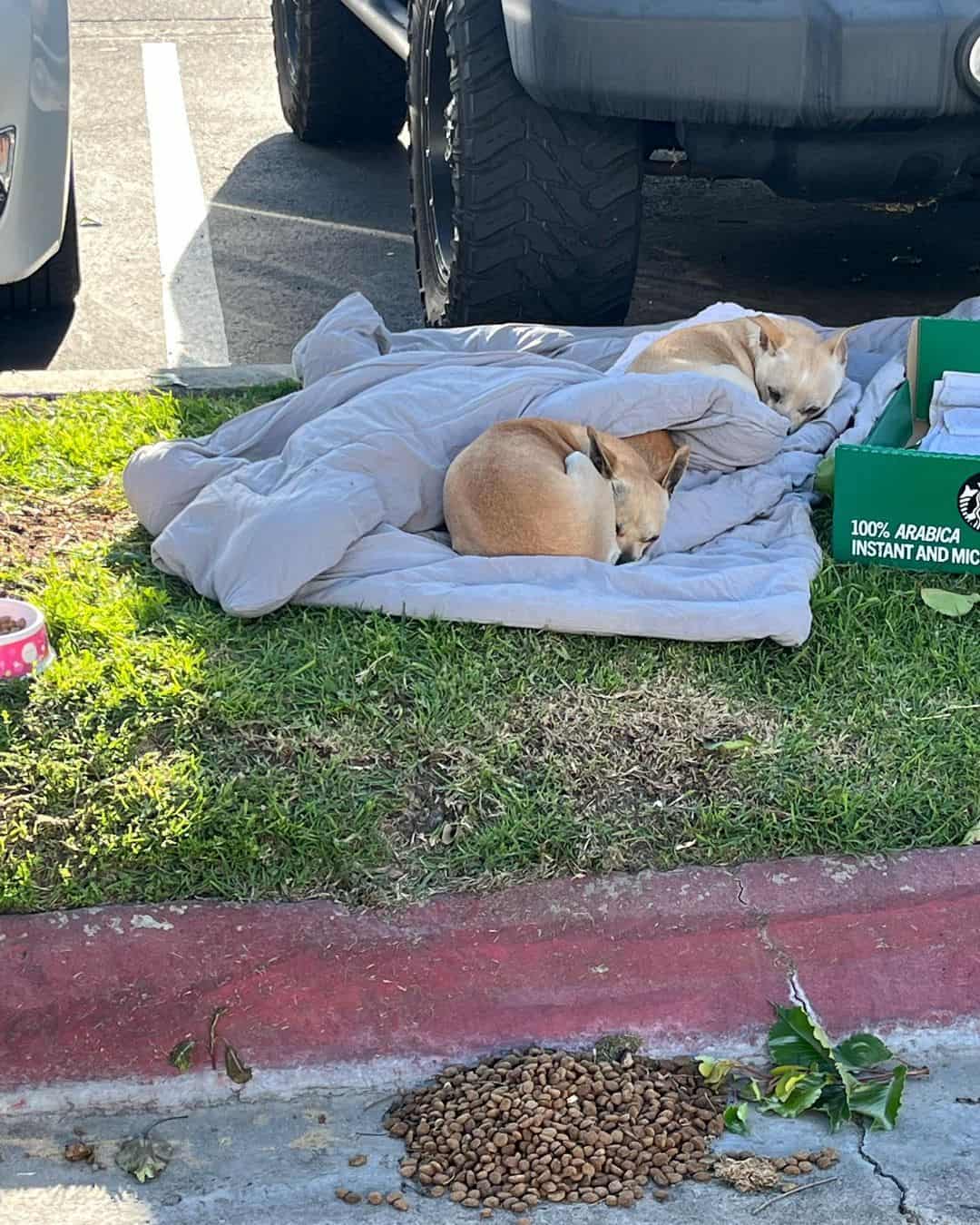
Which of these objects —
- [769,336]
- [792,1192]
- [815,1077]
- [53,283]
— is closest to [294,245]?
[53,283]

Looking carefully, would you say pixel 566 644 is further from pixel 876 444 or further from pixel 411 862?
pixel 876 444

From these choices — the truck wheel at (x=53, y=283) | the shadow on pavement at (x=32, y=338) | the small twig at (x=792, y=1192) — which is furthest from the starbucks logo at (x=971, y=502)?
the truck wheel at (x=53, y=283)

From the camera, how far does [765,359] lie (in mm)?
4566

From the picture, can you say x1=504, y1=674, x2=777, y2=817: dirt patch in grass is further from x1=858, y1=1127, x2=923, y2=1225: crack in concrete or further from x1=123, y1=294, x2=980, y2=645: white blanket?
x1=858, y1=1127, x2=923, y2=1225: crack in concrete

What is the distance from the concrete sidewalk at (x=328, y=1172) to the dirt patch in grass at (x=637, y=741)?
0.65 meters

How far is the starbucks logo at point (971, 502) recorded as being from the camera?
145 inches

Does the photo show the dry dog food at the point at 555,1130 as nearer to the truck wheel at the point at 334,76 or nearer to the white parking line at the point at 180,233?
the white parking line at the point at 180,233

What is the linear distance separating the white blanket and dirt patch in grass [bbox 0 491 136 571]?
0.13 metres

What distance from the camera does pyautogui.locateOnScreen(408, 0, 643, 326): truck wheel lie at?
182 inches

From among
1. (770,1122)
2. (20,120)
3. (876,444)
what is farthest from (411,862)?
(20,120)

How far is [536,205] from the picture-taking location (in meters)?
4.70

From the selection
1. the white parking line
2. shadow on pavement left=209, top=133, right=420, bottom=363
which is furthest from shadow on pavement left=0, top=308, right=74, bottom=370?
shadow on pavement left=209, top=133, right=420, bottom=363

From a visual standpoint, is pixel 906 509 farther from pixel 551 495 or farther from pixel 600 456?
pixel 551 495

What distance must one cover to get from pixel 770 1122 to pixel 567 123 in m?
2.97
